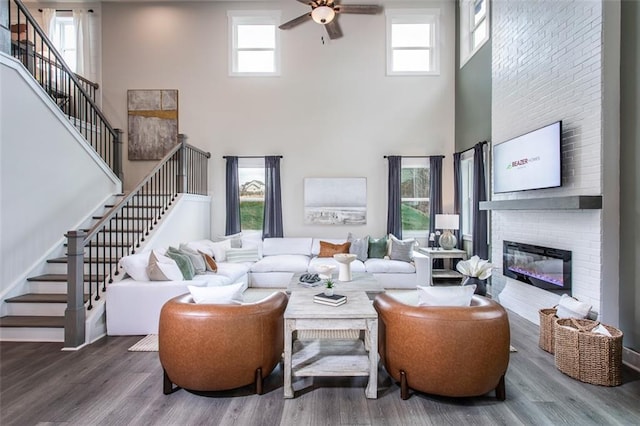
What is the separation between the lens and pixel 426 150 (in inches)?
255

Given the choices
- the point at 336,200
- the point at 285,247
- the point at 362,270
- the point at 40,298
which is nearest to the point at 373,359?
Result: the point at 362,270

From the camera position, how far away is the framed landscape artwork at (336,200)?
648 centimetres

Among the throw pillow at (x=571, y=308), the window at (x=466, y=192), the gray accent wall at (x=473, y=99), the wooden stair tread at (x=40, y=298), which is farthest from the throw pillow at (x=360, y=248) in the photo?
the wooden stair tread at (x=40, y=298)

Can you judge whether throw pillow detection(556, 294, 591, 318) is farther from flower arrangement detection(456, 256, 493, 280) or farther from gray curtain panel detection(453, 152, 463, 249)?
gray curtain panel detection(453, 152, 463, 249)

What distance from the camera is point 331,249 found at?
588 centimetres

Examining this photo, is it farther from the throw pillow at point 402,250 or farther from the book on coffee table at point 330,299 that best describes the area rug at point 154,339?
the throw pillow at point 402,250

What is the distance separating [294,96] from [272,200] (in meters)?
2.15

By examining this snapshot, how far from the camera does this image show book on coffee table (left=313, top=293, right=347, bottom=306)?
7.94 ft

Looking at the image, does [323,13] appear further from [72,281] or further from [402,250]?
[72,281]

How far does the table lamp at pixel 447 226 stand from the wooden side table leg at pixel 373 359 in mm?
3815

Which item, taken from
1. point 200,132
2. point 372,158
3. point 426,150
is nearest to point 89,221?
point 200,132

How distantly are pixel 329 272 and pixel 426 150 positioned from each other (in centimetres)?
429

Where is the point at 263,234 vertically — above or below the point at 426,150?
below

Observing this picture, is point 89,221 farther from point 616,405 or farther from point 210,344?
point 616,405
